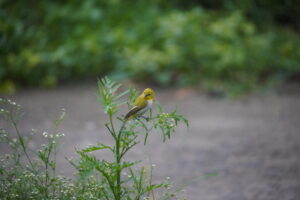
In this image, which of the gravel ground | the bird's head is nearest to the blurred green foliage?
the gravel ground

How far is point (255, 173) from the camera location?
11.2 ft

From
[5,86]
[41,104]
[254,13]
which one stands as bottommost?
[41,104]

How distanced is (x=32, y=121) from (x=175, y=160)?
6.88 feet

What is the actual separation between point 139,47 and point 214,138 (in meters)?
2.77

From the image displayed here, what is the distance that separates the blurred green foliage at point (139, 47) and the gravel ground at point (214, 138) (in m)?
0.37

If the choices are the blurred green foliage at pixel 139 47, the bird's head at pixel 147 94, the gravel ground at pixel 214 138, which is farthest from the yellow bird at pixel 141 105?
the blurred green foliage at pixel 139 47

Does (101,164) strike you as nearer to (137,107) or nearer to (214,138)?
(137,107)

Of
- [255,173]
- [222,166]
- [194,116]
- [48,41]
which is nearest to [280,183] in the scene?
[255,173]

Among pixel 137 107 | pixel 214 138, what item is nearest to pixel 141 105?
pixel 137 107

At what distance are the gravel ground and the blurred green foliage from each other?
0.37 m

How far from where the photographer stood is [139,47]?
6.85 metres

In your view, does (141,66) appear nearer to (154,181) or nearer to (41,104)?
(41,104)

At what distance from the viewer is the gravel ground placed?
3.21m

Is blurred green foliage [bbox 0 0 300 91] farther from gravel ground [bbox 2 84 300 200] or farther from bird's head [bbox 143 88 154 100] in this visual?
bird's head [bbox 143 88 154 100]
